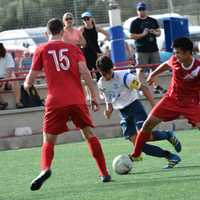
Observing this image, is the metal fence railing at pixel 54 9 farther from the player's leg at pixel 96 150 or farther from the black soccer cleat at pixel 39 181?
the black soccer cleat at pixel 39 181

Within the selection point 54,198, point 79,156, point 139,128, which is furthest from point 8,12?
point 54,198

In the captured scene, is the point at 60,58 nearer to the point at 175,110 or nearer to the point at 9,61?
the point at 175,110

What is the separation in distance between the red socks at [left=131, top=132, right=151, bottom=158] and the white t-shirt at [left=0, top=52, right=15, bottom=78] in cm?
658

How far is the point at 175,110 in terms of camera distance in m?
10.0

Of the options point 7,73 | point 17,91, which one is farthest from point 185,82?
point 7,73

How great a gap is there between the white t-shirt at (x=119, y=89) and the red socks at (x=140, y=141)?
2.22 feet

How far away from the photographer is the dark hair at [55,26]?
9070 millimetres

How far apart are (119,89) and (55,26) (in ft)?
6.27

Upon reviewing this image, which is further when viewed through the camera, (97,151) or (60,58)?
(97,151)

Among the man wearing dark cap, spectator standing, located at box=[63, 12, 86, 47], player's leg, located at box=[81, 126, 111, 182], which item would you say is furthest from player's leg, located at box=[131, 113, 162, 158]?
the man wearing dark cap

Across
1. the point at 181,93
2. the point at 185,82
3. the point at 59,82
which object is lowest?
the point at 181,93

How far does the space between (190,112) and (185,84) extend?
0.32m

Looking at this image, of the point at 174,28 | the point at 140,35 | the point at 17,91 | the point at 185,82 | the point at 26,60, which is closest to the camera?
the point at 185,82

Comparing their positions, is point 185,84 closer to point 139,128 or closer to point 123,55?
point 139,128
